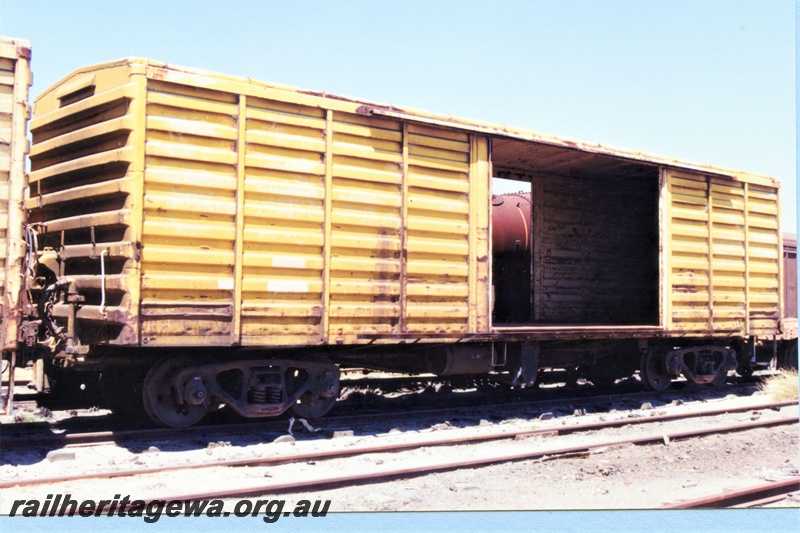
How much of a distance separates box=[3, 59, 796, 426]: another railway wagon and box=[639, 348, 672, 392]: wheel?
140cm

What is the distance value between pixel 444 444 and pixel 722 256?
21.3 feet

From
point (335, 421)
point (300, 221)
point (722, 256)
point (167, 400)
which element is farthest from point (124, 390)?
point (722, 256)

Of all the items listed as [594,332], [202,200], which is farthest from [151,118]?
[594,332]

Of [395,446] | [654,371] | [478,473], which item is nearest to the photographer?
[478,473]

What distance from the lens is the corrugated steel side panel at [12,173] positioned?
6168 millimetres

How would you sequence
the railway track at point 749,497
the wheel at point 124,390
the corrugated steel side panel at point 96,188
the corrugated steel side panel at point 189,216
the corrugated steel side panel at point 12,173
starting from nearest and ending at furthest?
the railway track at point 749,497, the corrugated steel side panel at point 12,173, the corrugated steel side panel at point 96,188, the corrugated steel side panel at point 189,216, the wheel at point 124,390

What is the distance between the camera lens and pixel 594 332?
1002 centimetres

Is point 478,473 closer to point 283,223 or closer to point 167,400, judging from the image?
point 283,223

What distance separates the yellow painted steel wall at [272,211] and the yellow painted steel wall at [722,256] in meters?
3.76

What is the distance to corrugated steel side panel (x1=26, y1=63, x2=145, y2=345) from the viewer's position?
6.67 m

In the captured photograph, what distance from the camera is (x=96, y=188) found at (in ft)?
23.0

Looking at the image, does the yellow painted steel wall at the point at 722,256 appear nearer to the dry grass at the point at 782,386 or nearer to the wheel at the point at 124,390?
the dry grass at the point at 782,386

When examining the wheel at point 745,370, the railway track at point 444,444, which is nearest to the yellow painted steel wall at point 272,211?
the railway track at point 444,444

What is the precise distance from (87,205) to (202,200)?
1256 mm
